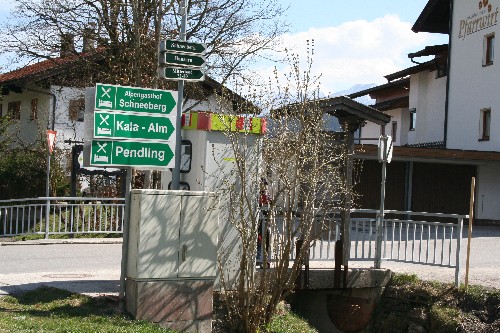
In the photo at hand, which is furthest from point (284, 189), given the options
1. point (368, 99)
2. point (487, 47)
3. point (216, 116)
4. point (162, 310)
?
point (368, 99)

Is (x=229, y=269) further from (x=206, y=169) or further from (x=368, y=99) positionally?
(x=368, y=99)

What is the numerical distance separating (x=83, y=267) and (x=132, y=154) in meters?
5.28

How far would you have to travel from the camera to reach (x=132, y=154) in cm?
1062

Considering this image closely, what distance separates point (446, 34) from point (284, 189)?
2937 cm

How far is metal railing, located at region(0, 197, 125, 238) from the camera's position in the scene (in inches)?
795

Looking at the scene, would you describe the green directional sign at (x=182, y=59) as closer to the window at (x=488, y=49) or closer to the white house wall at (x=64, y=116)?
the window at (x=488, y=49)

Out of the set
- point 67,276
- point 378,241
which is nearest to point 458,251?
point 378,241

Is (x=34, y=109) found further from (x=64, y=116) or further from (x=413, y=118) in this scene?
(x=413, y=118)

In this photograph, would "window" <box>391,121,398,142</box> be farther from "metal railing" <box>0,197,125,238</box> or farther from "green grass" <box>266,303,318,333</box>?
"green grass" <box>266,303,318,333</box>

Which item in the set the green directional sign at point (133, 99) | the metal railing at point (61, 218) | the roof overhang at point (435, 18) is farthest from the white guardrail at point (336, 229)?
the roof overhang at point (435, 18)

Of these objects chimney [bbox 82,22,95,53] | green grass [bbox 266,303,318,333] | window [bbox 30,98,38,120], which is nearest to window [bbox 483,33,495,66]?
chimney [bbox 82,22,95,53]

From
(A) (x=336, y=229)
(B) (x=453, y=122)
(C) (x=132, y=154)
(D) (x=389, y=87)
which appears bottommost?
(A) (x=336, y=229)

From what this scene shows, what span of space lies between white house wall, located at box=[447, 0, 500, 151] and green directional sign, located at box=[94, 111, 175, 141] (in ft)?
79.4

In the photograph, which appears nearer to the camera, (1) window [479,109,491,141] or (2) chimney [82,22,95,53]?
(2) chimney [82,22,95,53]
